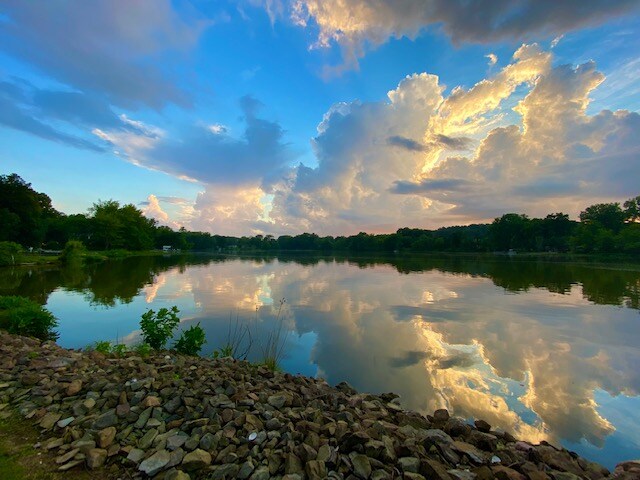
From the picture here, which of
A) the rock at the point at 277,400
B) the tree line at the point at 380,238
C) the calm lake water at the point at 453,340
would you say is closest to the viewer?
the rock at the point at 277,400

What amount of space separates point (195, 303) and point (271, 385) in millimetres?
13953

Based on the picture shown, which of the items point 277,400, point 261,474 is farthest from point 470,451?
point 277,400

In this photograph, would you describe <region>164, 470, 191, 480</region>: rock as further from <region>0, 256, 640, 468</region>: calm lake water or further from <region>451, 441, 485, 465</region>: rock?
<region>0, 256, 640, 468</region>: calm lake water

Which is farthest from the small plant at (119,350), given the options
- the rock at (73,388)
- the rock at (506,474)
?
the rock at (506,474)

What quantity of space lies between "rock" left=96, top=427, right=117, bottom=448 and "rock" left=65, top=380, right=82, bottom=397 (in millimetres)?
1700

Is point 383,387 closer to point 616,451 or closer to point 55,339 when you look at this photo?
point 616,451

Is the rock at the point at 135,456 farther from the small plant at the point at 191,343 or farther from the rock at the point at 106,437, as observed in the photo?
the small plant at the point at 191,343

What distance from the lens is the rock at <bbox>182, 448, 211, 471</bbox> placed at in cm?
412

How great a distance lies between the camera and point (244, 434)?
188 inches

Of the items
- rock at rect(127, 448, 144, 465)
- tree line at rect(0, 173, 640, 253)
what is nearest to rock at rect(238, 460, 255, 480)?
rock at rect(127, 448, 144, 465)

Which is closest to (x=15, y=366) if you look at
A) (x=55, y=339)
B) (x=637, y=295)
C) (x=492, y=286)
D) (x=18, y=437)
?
(x=18, y=437)

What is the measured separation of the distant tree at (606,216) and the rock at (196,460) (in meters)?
131

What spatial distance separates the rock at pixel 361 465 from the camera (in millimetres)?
3928

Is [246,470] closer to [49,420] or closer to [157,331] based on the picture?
[49,420]
